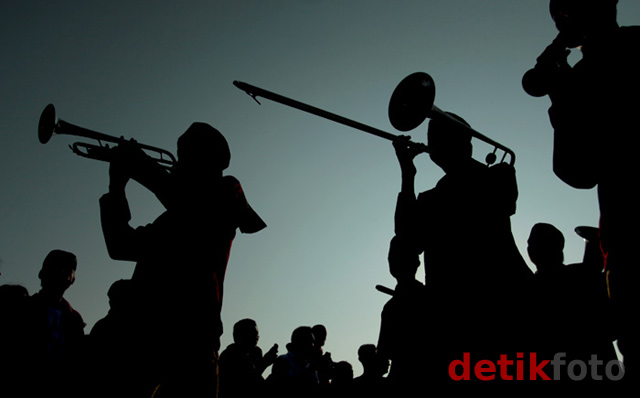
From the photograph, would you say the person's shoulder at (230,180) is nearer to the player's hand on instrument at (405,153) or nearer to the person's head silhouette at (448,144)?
the player's hand on instrument at (405,153)

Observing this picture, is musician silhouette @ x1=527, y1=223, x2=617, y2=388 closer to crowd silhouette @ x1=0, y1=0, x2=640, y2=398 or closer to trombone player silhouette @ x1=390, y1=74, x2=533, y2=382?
crowd silhouette @ x1=0, y1=0, x2=640, y2=398

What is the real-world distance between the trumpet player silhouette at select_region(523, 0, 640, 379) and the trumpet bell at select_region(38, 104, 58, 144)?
6.03 metres

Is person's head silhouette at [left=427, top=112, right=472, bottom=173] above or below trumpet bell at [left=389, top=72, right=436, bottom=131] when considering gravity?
below

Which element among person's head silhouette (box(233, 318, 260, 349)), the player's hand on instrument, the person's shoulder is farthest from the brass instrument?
person's head silhouette (box(233, 318, 260, 349))

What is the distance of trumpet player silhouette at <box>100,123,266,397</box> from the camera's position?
2277mm

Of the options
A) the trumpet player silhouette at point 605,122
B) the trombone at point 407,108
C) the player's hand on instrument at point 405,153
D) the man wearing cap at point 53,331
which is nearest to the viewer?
the trumpet player silhouette at point 605,122

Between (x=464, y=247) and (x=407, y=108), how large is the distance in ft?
5.19

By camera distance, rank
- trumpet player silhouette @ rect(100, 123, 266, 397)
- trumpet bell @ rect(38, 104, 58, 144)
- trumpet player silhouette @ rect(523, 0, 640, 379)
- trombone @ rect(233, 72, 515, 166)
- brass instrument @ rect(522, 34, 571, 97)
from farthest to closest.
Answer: trumpet bell @ rect(38, 104, 58, 144), trombone @ rect(233, 72, 515, 166), trumpet player silhouette @ rect(100, 123, 266, 397), brass instrument @ rect(522, 34, 571, 97), trumpet player silhouette @ rect(523, 0, 640, 379)

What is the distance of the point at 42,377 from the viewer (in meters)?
3.71

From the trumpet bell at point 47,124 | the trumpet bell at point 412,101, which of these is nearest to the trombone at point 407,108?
the trumpet bell at point 412,101

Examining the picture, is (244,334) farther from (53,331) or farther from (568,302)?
(568,302)

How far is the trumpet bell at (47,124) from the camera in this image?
5.84 m

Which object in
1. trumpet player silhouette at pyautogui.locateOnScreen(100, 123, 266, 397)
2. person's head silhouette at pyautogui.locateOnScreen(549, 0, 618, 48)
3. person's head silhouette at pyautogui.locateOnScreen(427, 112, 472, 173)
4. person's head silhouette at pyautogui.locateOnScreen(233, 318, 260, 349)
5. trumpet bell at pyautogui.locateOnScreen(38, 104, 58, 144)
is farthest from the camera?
person's head silhouette at pyautogui.locateOnScreen(233, 318, 260, 349)

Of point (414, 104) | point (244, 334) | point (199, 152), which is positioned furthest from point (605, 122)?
point (244, 334)
